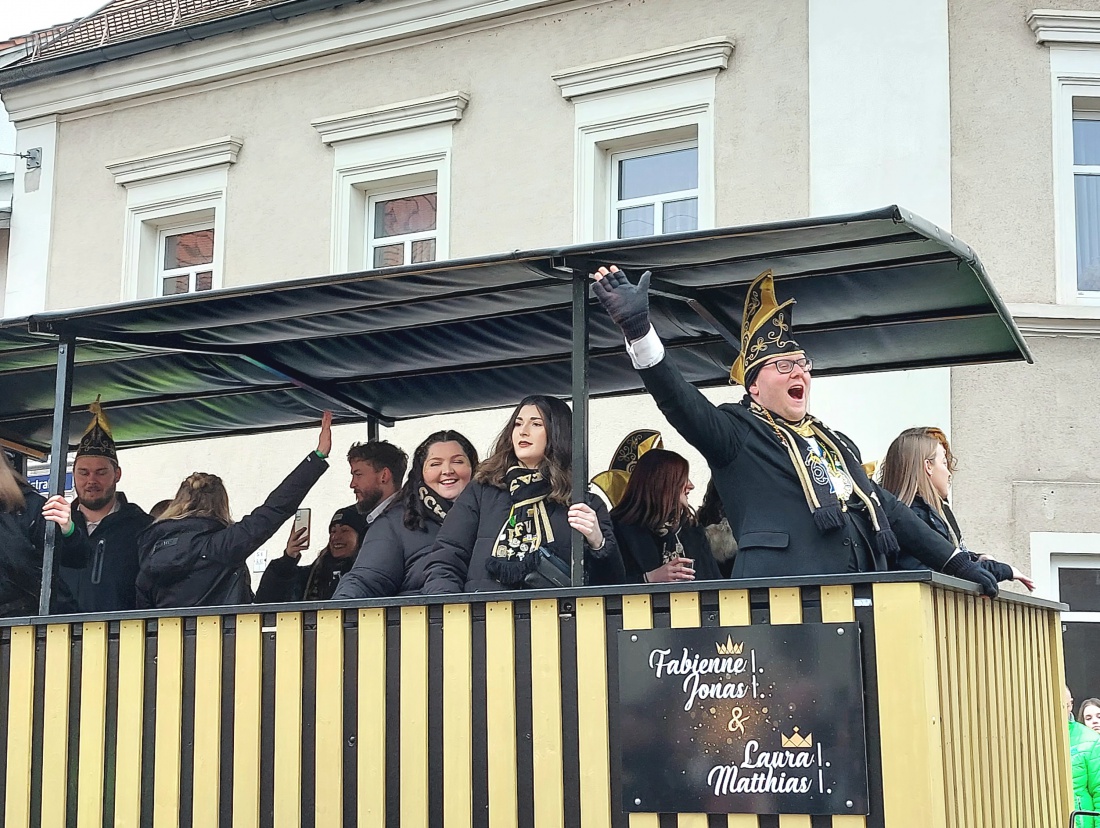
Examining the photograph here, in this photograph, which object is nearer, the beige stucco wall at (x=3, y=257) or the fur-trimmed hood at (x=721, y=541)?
the fur-trimmed hood at (x=721, y=541)

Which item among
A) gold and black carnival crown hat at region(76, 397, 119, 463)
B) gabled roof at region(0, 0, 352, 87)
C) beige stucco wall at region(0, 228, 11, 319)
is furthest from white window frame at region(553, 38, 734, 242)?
beige stucco wall at region(0, 228, 11, 319)

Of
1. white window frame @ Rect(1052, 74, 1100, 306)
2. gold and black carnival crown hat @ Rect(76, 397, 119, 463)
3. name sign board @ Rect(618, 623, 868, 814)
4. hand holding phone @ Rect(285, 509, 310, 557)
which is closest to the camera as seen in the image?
name sign board @ Rect(618, 623, 868, 814)

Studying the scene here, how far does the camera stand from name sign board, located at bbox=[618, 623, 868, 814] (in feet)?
16.0

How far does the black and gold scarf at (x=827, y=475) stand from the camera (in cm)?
547

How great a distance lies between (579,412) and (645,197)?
8.16 metres

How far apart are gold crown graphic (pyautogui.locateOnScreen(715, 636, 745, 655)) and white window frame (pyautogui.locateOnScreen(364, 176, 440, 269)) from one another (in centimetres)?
982

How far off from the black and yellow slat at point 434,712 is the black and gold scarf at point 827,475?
442mm

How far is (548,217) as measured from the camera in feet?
45.0

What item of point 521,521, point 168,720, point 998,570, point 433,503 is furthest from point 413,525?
point 998,570

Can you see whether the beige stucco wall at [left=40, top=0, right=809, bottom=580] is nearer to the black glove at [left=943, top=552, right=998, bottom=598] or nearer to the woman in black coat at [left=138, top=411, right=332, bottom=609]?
the woman in black coat at [left=138, top=411, right=332, bottom=609]

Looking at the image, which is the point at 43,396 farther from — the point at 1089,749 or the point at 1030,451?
the point at 1030,451

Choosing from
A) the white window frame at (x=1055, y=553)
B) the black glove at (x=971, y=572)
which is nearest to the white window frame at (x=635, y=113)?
the white window frame at (x=1055, y=553)

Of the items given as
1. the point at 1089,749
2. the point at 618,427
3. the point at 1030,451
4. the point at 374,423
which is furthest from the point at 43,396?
the point at 1030,451

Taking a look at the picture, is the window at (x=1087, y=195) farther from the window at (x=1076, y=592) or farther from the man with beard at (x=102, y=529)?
the man with beard at (x=102, y=529)
